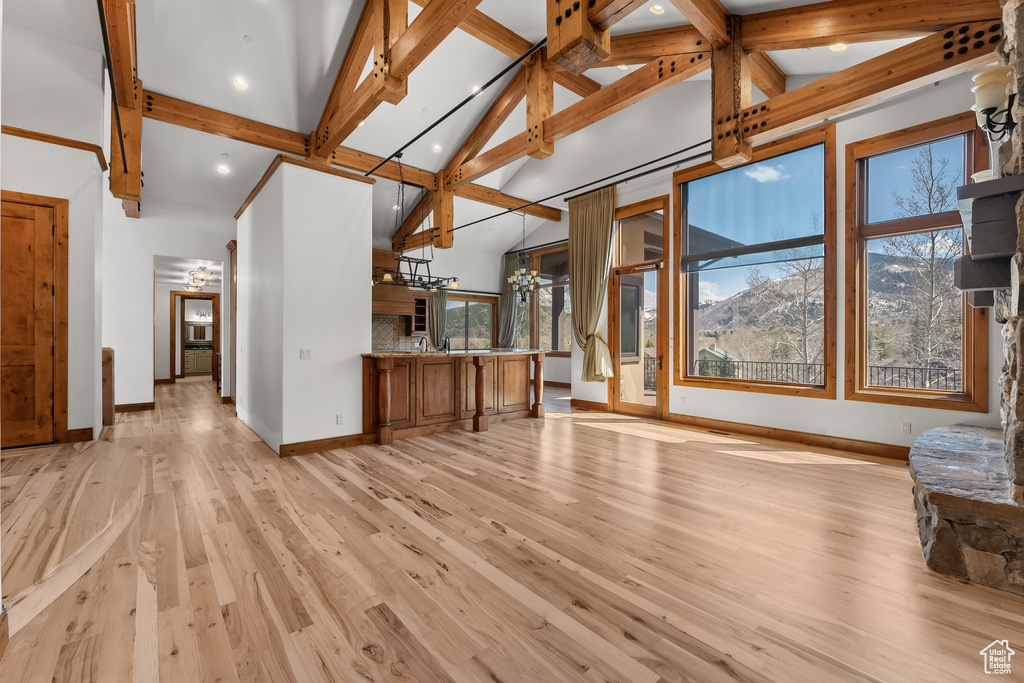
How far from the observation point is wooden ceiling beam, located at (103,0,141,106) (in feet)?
11.2

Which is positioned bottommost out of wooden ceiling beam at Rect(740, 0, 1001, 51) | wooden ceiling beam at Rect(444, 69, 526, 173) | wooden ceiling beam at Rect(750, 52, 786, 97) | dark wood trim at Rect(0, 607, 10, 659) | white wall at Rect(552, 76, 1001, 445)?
dark wood trim at Rect(0, 607, 10, 659)

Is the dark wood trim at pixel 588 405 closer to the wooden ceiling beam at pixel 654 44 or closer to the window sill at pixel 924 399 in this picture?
the window sill at pixel 924 399

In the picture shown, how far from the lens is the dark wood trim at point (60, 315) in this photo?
188 inches

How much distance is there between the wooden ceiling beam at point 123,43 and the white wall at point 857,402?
6.21 m

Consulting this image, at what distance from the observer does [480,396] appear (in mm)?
5957

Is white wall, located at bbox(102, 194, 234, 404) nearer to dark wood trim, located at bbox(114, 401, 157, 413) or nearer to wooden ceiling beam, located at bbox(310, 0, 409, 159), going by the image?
dark wood trim, located at bbox(114, 401, 157, 413)

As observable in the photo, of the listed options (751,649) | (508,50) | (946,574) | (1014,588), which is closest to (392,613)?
(751,649)

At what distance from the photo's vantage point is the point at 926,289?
4508 mm

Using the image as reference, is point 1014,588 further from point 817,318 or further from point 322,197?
point 322,197

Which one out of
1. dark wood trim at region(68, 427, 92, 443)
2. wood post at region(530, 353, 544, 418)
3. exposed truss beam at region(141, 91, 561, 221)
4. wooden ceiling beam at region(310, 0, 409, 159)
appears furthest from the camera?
wood post at region(530, 353, 544, 418)

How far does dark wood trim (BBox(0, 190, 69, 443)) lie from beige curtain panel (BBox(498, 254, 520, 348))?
26.6 feet

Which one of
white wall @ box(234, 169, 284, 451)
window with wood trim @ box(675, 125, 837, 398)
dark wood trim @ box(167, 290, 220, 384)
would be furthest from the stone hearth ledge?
dark wood trim @ box(167, 290, 220, 384)

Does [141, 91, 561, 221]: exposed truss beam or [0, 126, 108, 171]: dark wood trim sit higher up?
[141, 91, 561, 221]: exposed truss beam

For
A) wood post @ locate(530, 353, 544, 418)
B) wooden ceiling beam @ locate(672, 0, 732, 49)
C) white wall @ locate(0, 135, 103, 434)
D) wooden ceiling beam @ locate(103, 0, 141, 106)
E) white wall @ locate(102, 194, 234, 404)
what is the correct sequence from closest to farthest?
wooden ceiling beam @ locate(103, 0, 141, 106)
wooden ceiling beam @ locate(672, 0, 732, 49)
white wall @ locate(0, 135, 103, 434)
wood post @ locate(530, 353, 544, 418)
white wall @ locate(102, 194, 234, 404)
